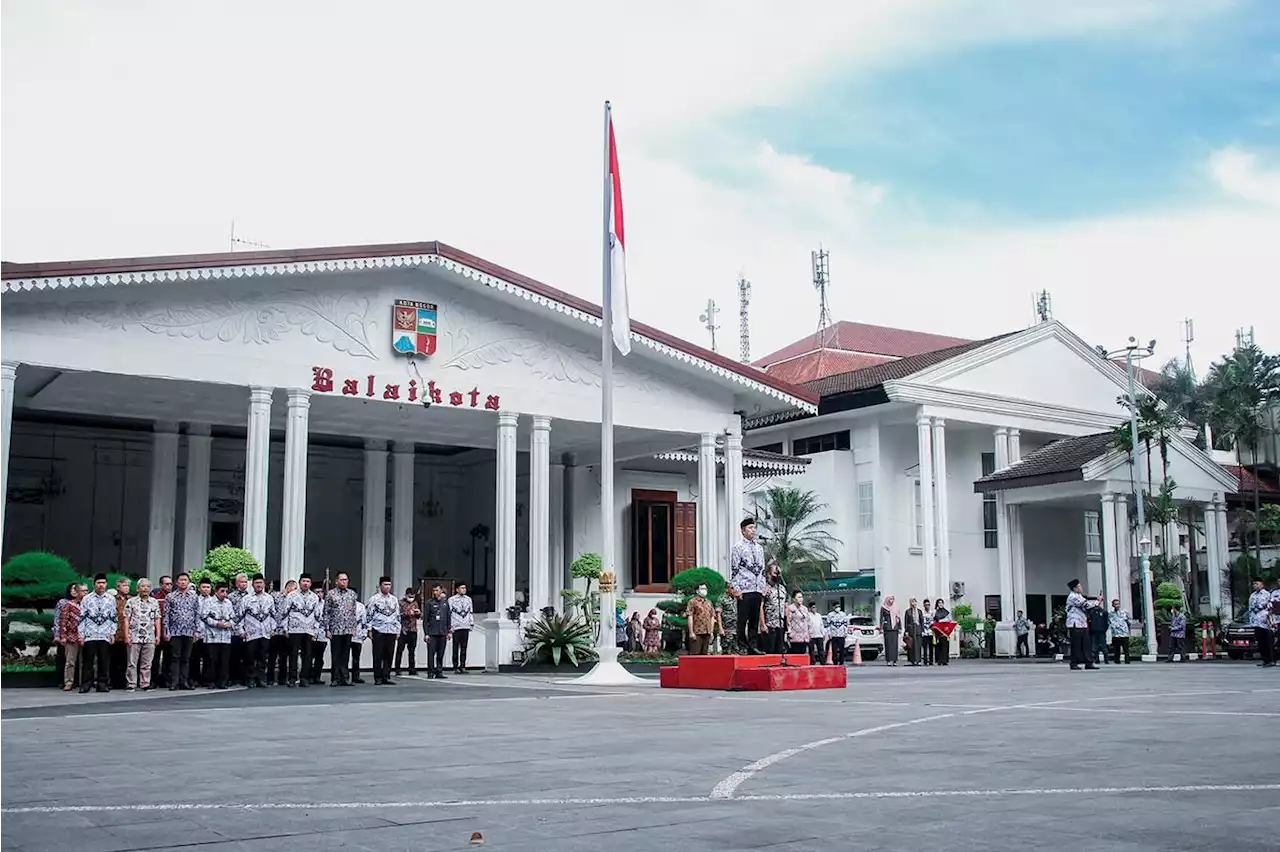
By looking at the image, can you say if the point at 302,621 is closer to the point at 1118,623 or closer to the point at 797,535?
the point at 1118,623

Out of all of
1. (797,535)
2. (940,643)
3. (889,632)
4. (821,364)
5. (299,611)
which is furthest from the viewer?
(821,364)

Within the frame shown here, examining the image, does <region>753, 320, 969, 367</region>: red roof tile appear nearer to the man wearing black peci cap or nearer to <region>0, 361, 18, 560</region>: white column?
the man wearing black peci cap

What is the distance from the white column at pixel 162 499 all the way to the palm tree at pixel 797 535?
17964 mm

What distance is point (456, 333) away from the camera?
24.1 meters

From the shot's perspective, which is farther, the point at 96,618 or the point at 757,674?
the point at 96,618

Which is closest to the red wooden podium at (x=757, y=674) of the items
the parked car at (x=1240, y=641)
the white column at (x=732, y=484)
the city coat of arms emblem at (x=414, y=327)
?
the city coat of arms emblem at (x=414, y=327)

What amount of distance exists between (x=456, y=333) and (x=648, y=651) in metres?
7.82

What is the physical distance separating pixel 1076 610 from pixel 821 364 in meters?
30.0

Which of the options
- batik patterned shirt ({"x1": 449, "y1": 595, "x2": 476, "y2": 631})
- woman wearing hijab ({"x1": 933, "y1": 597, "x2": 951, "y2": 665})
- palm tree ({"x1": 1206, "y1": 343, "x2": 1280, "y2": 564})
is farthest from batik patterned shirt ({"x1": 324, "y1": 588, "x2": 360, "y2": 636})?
palm tree ({"x1": 1206, "y1": 343, "x2": 1280, "y2": 564})

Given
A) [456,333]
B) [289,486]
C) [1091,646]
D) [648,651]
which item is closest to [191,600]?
[289,486]

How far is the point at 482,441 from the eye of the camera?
29.8m

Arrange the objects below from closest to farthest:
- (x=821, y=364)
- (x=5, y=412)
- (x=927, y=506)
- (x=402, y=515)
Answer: (x=5, y=412), (x=402, y=515), (x=927, y=506), (x=821, y=364)

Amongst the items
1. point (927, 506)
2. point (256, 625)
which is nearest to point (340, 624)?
point (256, 625)

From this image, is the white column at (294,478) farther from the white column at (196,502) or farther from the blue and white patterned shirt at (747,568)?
the blue and white patterned shirt at (747,568)
